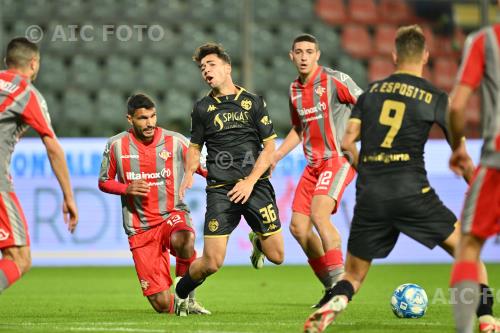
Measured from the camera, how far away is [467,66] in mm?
5062

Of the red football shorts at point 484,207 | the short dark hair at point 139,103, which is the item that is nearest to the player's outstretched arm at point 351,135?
the red football shorts at point 484,207

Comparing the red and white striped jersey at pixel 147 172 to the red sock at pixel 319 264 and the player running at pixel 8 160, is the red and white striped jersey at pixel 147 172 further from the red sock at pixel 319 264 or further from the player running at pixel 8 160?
the player running at pixel 8 160

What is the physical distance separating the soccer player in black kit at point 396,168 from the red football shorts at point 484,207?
33.7 inches

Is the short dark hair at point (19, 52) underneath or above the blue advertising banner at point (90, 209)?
above

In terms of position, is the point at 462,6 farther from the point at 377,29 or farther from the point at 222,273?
the point at 222,273

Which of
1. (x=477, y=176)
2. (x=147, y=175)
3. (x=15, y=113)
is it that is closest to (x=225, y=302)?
(x=147, y=175)

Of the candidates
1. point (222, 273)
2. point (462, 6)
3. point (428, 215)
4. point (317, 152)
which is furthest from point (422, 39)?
point (462, 6)

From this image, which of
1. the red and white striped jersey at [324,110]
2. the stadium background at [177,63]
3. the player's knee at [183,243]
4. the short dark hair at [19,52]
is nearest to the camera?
the short dark hair at [19,52]

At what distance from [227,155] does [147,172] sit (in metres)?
1.06

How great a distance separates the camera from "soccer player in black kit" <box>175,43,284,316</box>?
25.3 feet

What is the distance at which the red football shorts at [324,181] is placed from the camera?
852cm

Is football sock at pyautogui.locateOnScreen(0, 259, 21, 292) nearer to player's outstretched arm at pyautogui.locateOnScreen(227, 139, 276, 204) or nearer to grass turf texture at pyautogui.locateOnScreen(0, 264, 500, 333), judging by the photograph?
grass turf texture at pyautogui.locateOnScreen(0, 264, 500, 333)

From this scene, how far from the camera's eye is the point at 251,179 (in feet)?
24.7

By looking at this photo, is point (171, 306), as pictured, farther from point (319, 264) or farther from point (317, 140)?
point (317, 140)
